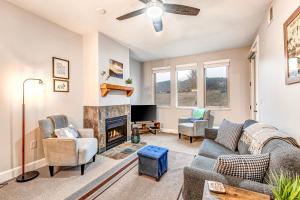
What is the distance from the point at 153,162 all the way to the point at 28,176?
1934mm

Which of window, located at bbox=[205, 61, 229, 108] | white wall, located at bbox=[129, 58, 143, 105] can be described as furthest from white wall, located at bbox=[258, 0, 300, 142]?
white wall, located at bbox=[129, 58, 143, 105]

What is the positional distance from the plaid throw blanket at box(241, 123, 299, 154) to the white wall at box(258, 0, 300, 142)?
0.15m

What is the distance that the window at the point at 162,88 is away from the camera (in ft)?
19.1

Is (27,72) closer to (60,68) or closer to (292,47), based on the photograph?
(60,68)

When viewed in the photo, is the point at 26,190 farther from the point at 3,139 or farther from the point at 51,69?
the point at 51,69

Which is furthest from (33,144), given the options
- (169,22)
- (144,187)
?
(169,22)

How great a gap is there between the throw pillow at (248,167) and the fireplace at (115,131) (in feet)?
9.50

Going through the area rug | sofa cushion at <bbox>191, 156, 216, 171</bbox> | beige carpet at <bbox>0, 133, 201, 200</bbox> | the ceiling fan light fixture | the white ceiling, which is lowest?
beige carpet at <bbox>0, 133, 201, 200</bbox>

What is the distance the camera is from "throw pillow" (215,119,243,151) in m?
2.43

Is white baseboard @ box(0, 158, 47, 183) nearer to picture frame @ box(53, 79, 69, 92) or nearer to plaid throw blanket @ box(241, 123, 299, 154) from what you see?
picture frame @ box(53, 79, 69, 92)

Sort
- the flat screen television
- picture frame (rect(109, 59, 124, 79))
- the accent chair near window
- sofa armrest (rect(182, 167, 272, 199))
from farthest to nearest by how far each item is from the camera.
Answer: the flat screen television → the accent chair near window → picture frame (rect(109, 59, 124, 79)) → sofa armrest (rect(182, 167, 272, 199))

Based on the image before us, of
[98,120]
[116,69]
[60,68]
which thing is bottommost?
[98,120]

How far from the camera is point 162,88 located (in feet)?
19.5

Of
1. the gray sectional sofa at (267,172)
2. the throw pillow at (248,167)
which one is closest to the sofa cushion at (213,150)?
the gray sectional sofa at (267,172)
